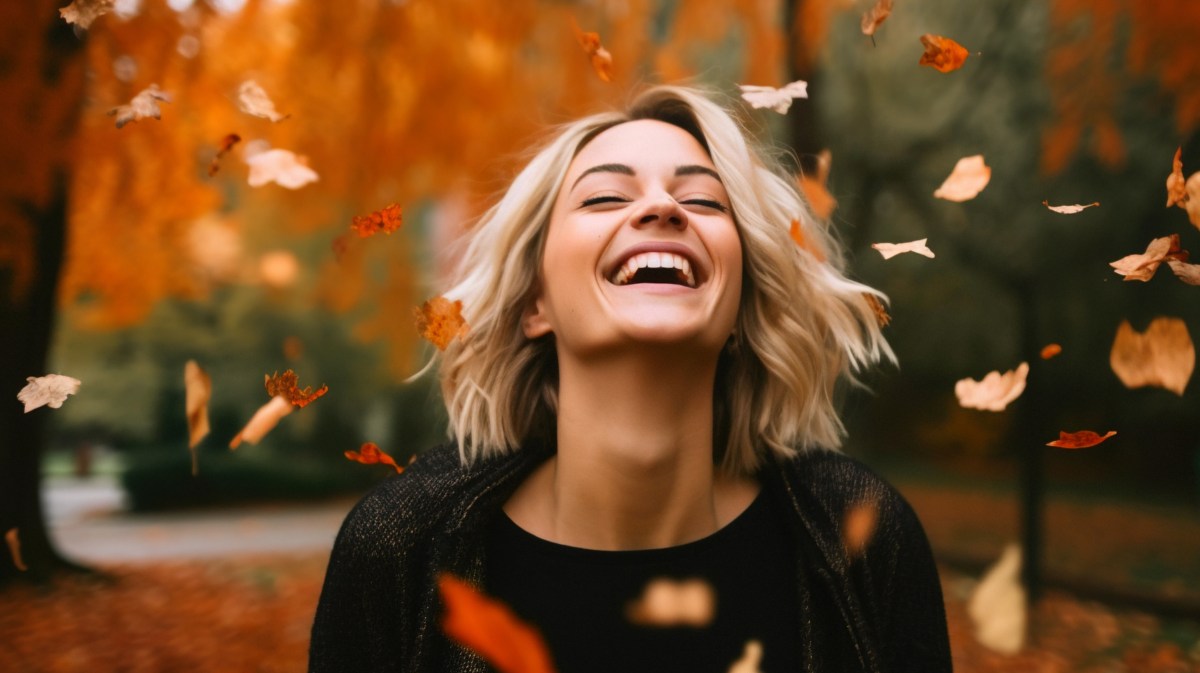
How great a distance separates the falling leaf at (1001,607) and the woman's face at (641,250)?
15.3 feet

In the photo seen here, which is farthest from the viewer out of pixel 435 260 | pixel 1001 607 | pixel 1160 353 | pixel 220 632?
pixel 1001 607

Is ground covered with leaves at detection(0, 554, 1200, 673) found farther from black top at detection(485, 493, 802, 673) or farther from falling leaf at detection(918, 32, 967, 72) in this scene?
falling leaf at detection(918, 32, 967, 72)

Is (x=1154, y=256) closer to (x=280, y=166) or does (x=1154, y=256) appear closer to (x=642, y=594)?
(x=642, y=594)

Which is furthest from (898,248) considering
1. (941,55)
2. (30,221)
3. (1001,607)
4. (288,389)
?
(1001,607)

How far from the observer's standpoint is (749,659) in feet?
5.85

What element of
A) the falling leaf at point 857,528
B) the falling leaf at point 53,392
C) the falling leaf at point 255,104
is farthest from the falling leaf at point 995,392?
the falling leaf at point 53,392

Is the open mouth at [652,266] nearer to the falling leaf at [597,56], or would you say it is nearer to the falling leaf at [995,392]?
the falling leaf at [995,392]

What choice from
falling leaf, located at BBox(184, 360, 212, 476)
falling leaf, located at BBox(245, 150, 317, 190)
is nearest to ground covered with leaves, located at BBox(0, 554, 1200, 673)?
falling leaf, located at BBox(245, 150, 317, 190)

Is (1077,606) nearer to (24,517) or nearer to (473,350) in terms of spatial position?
(473,350)

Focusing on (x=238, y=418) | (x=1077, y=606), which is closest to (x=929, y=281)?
(x=1077, y=606)

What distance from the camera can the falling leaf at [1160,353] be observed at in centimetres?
216

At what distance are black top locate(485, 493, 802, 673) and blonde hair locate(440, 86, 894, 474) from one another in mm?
268

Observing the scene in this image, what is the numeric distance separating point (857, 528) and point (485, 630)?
81 cm

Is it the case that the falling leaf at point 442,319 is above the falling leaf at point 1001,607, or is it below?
above
